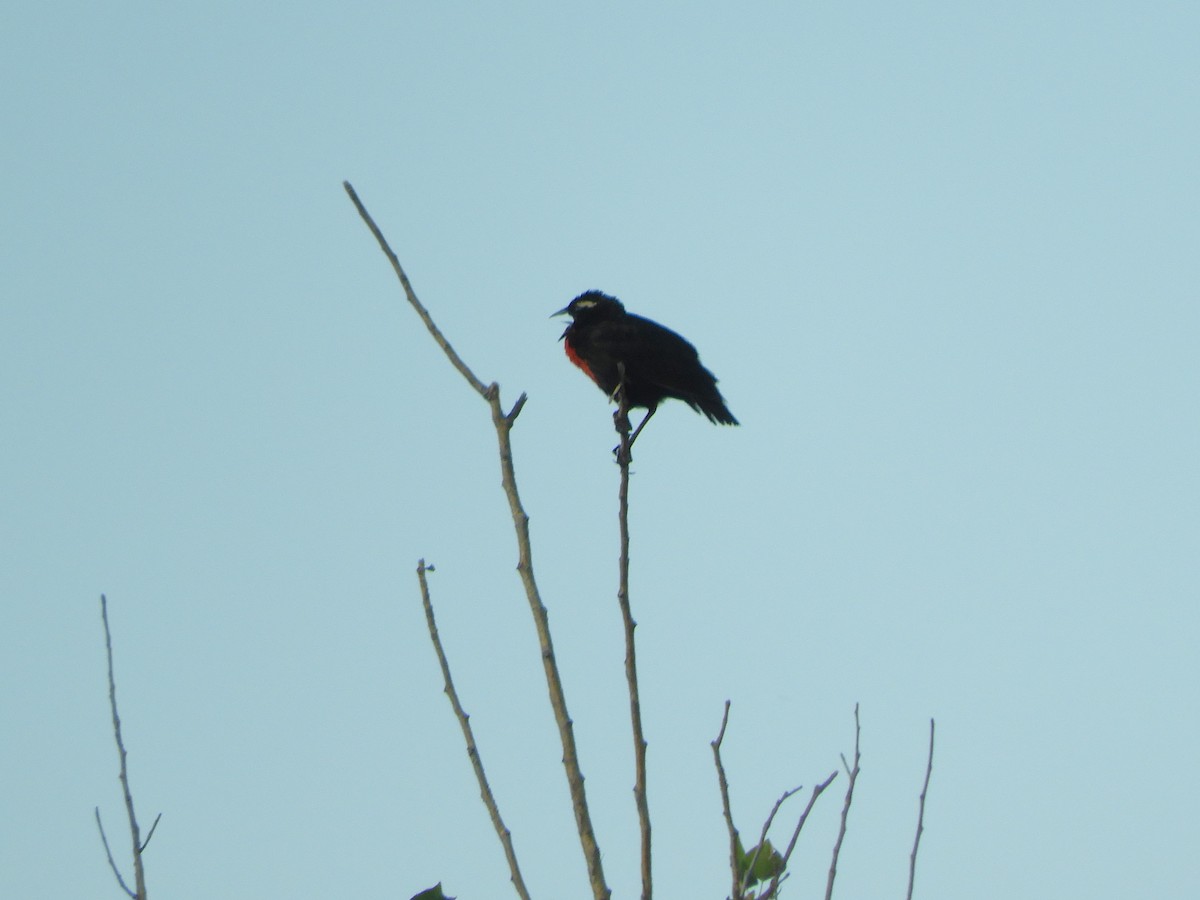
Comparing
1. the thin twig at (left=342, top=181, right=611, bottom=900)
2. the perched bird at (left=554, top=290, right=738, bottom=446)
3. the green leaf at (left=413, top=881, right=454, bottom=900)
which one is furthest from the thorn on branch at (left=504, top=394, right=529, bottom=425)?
the perched bird at (left=554, top=290, right=738, bottom=446)

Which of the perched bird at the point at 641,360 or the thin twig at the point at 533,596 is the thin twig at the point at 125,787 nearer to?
the thin twig at the point at 533,596

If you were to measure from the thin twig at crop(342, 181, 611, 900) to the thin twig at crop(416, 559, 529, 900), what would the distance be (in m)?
0.16

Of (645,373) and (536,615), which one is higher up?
(645,373)

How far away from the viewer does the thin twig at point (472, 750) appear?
6.76 feet

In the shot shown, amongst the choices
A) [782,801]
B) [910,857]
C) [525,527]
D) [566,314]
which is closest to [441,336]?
[525,527]

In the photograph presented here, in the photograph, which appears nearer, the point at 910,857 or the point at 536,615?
the point at 536,615

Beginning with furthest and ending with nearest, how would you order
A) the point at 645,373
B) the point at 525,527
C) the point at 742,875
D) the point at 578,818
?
the point at 645,373, the point at 742,875, the point at 525,527, the point at 578,818

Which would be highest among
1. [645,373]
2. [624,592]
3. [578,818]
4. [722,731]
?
[645,373]

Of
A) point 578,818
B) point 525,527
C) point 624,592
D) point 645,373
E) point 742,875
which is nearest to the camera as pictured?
point 578,818

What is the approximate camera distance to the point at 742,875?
2.47 metres

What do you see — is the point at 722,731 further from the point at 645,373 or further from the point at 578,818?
the point at 645,373

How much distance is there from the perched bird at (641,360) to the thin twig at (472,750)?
555 centimetres

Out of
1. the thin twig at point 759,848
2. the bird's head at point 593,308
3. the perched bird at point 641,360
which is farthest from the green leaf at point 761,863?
the bird's head at point 593,308

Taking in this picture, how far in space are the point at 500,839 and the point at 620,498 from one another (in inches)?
26.6
